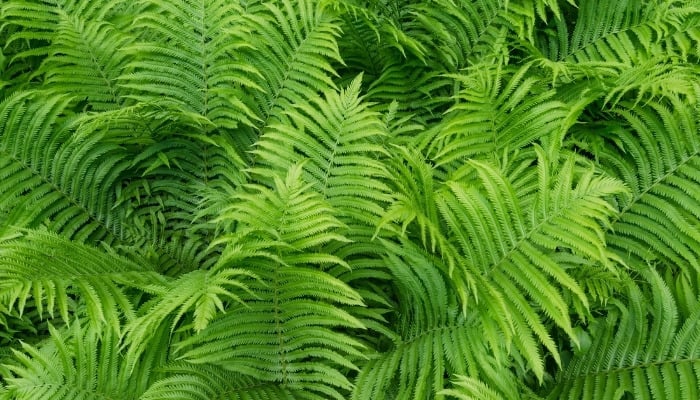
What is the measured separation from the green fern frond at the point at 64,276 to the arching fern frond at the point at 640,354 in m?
1.31

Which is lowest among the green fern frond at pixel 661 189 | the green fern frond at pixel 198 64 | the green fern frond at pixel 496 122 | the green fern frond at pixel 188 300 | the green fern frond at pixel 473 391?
the green fern frond at pixel 473 391

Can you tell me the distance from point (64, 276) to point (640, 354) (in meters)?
1.69

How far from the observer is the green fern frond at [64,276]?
4.89 ft

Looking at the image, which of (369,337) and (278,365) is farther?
(369,337)

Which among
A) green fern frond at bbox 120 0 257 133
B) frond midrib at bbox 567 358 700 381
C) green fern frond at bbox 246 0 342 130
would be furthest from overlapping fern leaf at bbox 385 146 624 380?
green fern frond at bbox 120 0 257 133

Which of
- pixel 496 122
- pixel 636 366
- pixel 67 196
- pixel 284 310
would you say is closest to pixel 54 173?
pixel 67 196

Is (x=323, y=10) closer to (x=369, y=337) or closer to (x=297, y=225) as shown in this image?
(x=297, y=225)

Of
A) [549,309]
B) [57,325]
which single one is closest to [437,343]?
[549,309]

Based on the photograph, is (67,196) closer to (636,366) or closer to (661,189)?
(636,366)

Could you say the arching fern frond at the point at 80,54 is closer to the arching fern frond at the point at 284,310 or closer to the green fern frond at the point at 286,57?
the green fern frond at the point at 286,57

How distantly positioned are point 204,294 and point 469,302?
0.75m

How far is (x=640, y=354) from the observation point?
169cm

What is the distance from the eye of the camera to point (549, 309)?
1.47m

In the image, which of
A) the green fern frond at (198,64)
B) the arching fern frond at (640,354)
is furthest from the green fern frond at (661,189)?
the green fern frond at (198,64)
